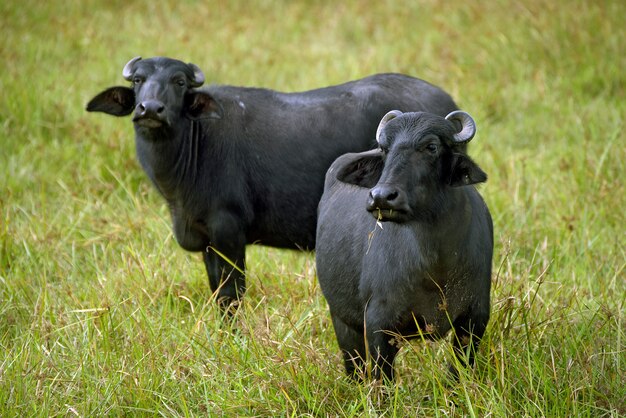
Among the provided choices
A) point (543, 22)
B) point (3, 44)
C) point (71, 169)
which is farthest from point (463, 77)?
point (3, 44)

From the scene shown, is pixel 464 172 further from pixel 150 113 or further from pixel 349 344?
pixel 150 113

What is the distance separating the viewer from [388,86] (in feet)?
19.3

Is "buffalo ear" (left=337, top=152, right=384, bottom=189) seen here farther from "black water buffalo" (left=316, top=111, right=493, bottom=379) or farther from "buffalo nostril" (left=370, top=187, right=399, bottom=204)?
"buffalo nostril" (left=370, top=187, right=399, bottom=204)

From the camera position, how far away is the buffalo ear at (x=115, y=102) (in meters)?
5.75

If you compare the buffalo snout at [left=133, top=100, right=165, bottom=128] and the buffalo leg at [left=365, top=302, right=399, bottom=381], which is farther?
the buffalo snout at [left=133, top=100, right=165, bottom=128]

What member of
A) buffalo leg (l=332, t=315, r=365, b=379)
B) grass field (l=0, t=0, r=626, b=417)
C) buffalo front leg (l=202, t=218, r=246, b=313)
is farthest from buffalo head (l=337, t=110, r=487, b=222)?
buffalo front leg (l=202, t=218, r=246, b=313)

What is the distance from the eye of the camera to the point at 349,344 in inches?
177

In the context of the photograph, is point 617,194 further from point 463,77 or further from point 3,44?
point 3,44

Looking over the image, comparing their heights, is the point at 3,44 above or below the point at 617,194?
above

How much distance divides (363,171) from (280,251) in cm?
248

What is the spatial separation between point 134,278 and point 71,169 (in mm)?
2357

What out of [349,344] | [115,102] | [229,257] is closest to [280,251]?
[229,257]

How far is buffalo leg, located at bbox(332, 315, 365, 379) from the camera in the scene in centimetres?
446

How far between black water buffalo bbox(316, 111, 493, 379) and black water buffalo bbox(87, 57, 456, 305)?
1.40 metres
